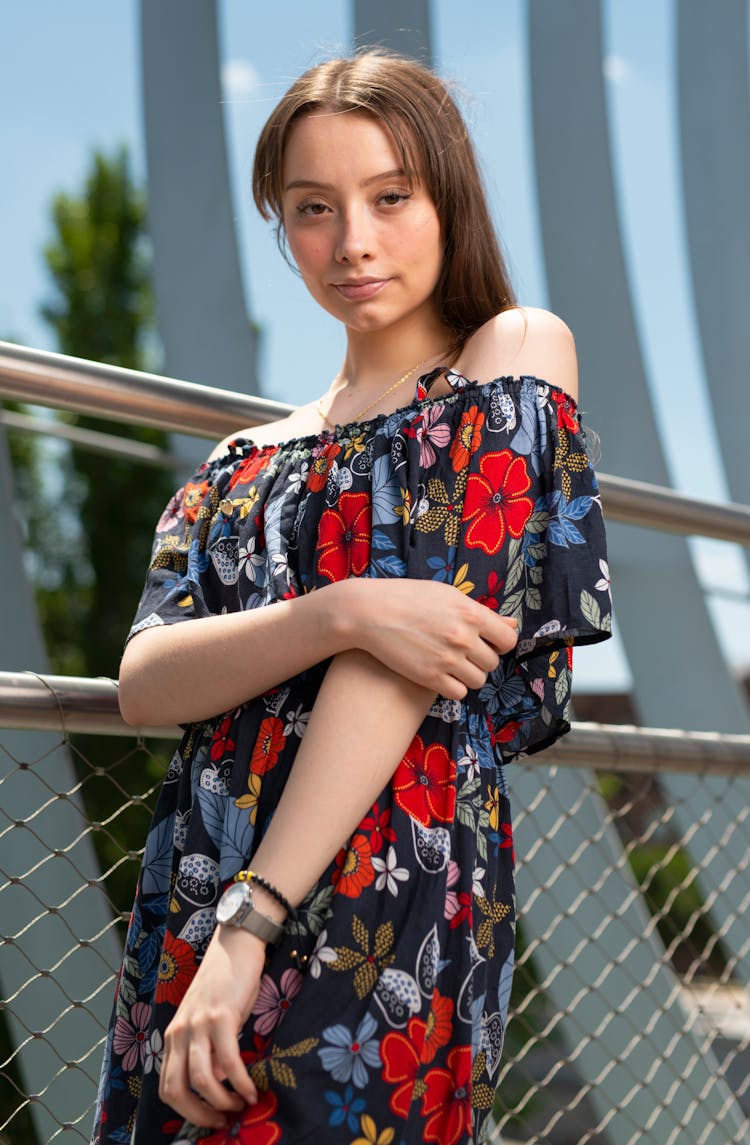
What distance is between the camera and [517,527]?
120cm

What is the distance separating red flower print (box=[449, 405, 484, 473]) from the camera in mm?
1215

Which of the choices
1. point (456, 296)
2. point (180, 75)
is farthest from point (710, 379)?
point (456, 296)

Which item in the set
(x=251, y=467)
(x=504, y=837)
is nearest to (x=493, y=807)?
(x=504, y=837)

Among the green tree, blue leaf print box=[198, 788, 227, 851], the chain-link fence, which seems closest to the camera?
blue leaf print box=[198, 788, 227, 851]

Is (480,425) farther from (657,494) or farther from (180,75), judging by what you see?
(180,75)

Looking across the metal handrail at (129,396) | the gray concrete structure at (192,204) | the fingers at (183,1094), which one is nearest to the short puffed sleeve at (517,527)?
the fingers at (183,1094)

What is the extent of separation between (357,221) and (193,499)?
0.38 m

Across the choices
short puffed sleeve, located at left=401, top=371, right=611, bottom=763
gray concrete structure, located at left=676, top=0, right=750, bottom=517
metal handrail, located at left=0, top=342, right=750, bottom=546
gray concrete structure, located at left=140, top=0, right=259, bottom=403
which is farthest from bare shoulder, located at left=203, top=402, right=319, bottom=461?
gray concrete structure, located at left=676, top=0, right=750, bottom=517

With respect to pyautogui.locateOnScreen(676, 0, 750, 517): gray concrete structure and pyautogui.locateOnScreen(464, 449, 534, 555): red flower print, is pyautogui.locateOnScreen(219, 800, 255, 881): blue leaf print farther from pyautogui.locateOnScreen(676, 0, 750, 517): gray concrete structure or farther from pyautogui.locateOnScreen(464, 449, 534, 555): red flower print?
pyautogui.locateOnScreen(676, 0, 750, 517): gray concrete structure

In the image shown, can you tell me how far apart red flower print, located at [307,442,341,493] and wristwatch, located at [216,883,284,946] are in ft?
1.38

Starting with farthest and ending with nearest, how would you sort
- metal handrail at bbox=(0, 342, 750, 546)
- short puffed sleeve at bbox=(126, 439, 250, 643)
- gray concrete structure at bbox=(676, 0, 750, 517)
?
gray concrete structure at bbox=(676, 0, 750, 517) → metal handrail at bbox=(0, 342, 750, 546) → short puffed sleeve at bbox=(126, 439, 250, 643)

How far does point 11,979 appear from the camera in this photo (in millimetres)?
3121

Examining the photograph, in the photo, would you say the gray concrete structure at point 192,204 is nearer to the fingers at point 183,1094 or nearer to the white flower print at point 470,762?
the white flower print at point 470,762

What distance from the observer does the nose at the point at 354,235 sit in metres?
1.28
